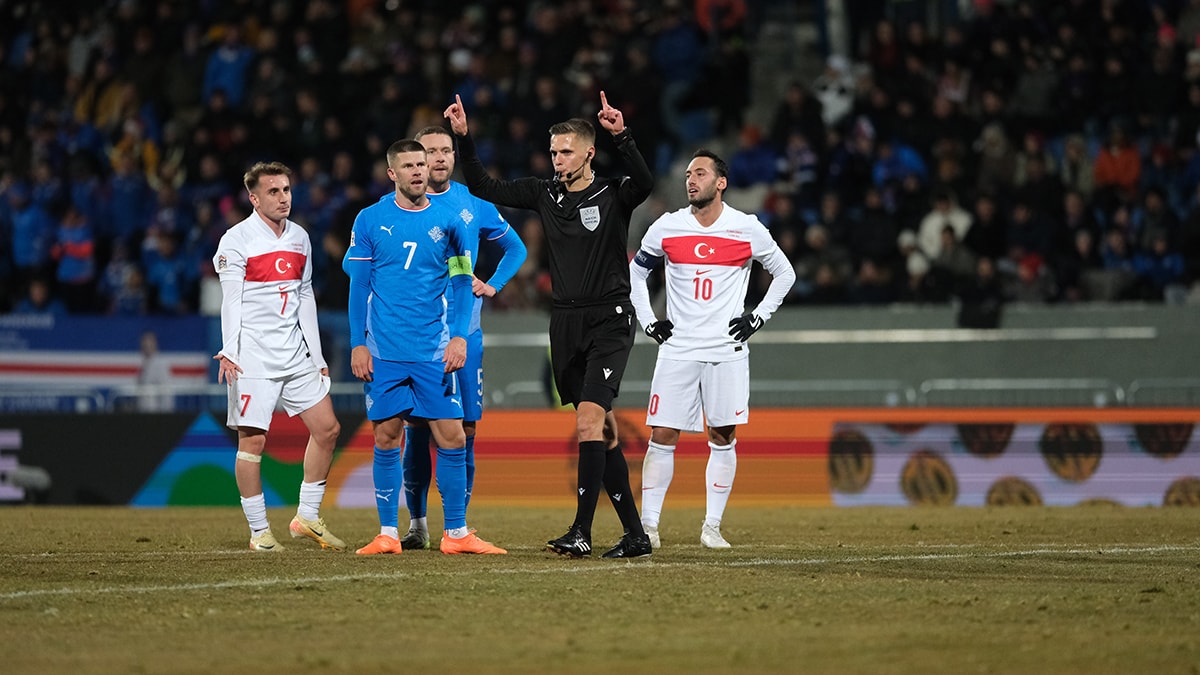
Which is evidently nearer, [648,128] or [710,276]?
[710,276]

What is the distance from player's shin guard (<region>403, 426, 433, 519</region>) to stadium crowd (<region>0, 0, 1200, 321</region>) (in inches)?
323

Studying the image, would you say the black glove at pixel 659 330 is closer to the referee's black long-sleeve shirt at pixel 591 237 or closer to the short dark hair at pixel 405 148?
the referee's black long-sleeve shirt at pixel 591 237

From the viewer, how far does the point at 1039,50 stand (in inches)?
808

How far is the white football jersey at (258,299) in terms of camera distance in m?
10.1

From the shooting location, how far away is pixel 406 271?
31.9 feet

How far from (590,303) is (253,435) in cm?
239

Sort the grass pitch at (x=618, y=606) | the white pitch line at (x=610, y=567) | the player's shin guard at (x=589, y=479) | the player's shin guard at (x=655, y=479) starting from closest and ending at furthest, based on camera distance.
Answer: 1. the grass pitch at (x=618, y=606)
2. the white pitch line at (x=610, y=567)
3. the player's shin guard at (x=589, y=479)
4. the player's shin guard at (x=655, y=479)

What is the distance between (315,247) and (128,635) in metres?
14.2

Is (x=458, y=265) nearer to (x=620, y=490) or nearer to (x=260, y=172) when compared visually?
(x=260, y=172)

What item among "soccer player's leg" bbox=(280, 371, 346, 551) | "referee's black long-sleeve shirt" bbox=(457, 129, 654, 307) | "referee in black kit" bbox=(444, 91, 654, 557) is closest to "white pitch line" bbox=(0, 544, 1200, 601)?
"referee in black kit" bbox=(444, 91, 654, 557)

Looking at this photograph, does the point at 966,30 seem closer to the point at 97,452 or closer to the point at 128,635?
the point at 97,452

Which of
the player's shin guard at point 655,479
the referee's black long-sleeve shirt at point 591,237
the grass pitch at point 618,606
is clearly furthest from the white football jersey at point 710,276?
the grass pitch at point 618,606

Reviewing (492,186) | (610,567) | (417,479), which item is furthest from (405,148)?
(610,567)

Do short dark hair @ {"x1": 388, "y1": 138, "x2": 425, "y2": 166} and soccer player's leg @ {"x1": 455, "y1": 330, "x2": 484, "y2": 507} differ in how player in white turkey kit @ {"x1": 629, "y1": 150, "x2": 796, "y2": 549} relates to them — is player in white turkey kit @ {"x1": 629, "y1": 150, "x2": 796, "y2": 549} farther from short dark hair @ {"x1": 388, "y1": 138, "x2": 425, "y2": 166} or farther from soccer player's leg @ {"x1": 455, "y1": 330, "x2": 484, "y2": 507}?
short dark hair @ {"x1": 388, "y1": 138, "x2": 425, "y2": 166}
